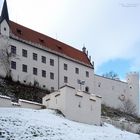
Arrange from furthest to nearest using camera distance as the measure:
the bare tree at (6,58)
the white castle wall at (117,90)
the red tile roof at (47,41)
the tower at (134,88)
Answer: the tower at (134,88) → the white castle wall at (117,90) → the red tile roof at (47,41) → the bare tree at (6,58)

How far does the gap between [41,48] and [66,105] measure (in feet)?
107

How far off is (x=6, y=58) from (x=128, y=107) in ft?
101

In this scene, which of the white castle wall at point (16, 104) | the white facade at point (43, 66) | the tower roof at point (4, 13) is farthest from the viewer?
the tower roof at point (4, 13)

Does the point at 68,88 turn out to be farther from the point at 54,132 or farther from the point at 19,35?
the point at 19,35

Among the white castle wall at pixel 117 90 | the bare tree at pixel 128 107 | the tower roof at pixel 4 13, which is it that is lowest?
the bare tree at pixel 128 107

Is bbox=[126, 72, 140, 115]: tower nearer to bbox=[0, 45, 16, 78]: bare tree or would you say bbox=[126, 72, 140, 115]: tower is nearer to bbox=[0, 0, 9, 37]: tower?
bbox=[0, 0, 9, 37]: tower

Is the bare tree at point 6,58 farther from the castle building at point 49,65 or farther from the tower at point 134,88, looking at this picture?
the tower at point 134,88

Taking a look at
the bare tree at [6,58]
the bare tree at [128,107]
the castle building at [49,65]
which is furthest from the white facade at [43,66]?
the bare tree at [128,107]

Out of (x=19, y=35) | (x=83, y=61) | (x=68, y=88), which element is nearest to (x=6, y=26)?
(x=19, y=35)

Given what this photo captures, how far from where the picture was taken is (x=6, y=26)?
6197 cm

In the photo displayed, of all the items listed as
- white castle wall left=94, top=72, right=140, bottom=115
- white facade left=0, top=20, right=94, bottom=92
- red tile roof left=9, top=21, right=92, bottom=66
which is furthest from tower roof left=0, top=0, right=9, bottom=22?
white castle wall left=94, top=72, right=140, bottom=115

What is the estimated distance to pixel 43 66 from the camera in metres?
65.1

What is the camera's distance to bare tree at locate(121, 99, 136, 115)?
8019cm

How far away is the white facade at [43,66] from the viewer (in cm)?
6081
